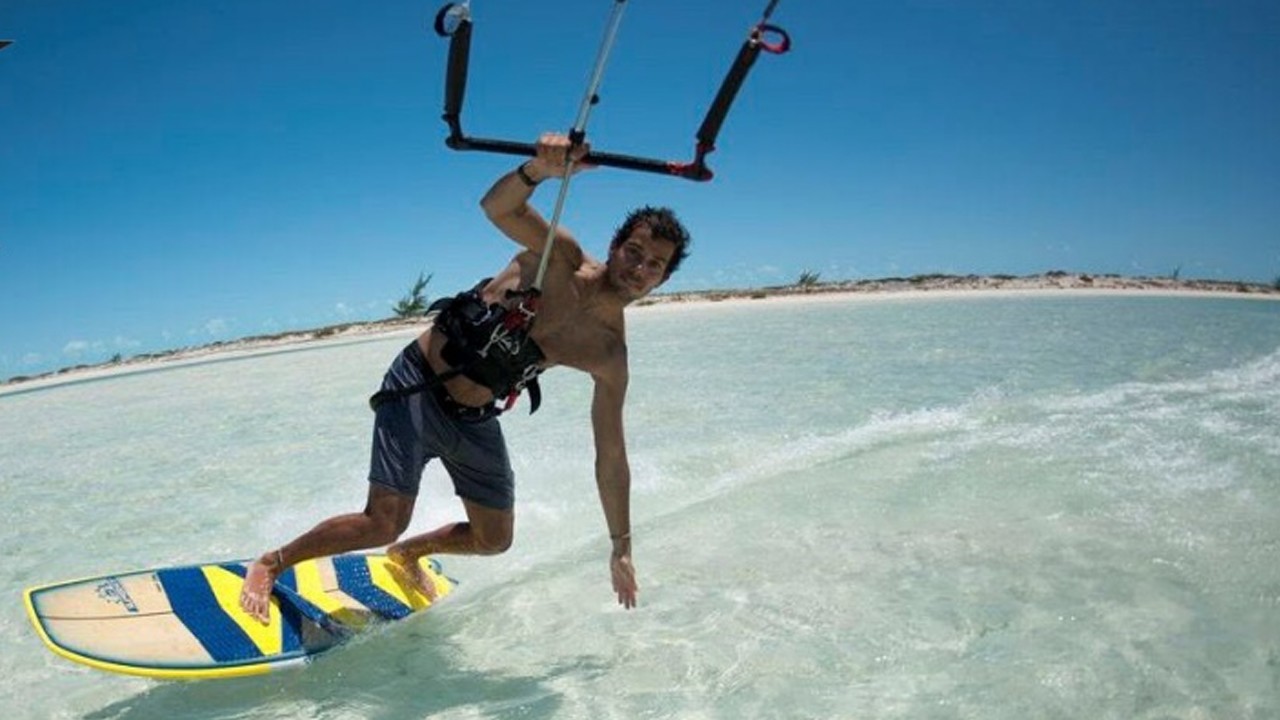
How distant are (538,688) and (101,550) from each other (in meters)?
4.06

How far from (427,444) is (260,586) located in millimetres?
976

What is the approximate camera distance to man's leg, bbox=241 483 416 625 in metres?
3.54

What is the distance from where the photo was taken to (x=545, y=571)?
15.0 feet

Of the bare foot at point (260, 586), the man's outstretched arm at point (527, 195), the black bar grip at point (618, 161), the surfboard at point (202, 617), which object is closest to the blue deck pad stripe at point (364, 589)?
the surfboard at point (202, 617)

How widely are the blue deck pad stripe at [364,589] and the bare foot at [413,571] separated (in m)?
0.16

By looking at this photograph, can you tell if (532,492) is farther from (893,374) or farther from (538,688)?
(893,374)

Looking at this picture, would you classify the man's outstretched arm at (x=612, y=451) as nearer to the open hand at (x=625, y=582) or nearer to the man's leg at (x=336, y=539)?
the open hand at (x=625, y=582)

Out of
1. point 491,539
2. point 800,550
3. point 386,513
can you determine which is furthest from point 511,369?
point 800,550

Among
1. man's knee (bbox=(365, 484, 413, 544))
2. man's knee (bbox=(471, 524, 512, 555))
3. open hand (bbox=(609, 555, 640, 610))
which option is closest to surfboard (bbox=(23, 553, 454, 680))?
man's knee (bbox=(471, 524, 512, 555))

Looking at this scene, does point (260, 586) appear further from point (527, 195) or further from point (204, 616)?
point (527, 195)

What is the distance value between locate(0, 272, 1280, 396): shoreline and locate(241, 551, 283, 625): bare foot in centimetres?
3205

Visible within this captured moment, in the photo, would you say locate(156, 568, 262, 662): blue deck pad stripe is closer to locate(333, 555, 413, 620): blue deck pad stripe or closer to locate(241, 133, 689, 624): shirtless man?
locate(241, 133, 689, 624): shirtless man

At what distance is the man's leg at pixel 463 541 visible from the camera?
411 centimetres

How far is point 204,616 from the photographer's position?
11.8ft
